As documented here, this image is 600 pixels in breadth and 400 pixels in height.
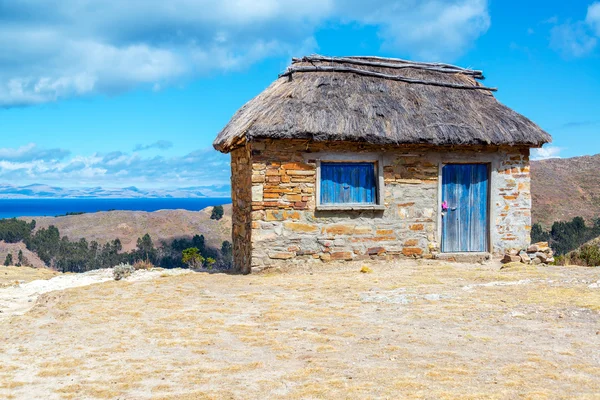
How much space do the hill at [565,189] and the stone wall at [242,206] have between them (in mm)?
26890

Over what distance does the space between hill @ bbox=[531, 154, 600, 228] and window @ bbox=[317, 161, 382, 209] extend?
26836 mm

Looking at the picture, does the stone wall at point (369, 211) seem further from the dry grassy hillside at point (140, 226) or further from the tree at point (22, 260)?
the dry grassy hillside at point (140, 226)

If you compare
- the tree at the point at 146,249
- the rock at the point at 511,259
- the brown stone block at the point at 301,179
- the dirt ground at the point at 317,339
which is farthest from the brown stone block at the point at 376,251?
the tree at the point at 146,249

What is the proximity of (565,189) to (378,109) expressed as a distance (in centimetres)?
3380

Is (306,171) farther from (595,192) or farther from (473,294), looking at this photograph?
(595,192)

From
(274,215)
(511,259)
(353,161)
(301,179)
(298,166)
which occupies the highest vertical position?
(353,161)

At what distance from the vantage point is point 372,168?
11.3m

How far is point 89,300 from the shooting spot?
886 centimetres

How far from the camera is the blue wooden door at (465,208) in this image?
11617 millimetres

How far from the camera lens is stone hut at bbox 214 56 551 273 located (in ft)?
35.1

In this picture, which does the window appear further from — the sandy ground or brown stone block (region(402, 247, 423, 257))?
the sandy ground

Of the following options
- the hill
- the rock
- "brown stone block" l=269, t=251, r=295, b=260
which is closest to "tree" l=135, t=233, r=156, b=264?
the hill

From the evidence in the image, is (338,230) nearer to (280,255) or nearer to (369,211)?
(369,211)

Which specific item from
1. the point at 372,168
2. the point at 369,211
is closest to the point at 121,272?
the point at 369,211
